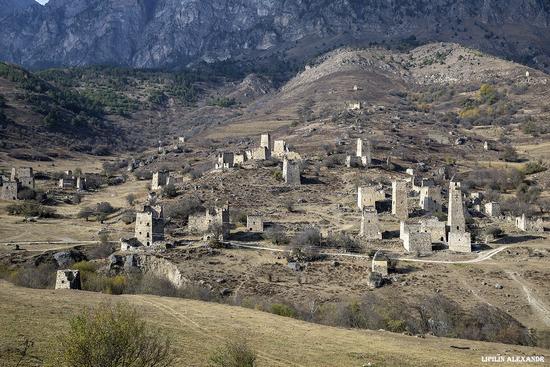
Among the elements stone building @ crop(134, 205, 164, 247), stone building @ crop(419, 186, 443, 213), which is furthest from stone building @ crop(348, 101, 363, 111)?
stone building @ crop(134, 205, 164, 247)

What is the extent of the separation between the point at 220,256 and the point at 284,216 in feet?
42.2

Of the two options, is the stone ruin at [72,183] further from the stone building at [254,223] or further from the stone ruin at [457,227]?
the stone ruin at [457,227]

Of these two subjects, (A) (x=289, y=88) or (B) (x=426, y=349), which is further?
(A) (x=289, y=88)

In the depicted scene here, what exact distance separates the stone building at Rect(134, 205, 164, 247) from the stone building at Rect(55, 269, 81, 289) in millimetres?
14305

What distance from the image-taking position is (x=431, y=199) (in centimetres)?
5903

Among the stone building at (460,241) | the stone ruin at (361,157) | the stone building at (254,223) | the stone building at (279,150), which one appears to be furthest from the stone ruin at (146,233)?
the stone ruin at (361,157)

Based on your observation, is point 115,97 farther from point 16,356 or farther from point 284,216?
point 16,356

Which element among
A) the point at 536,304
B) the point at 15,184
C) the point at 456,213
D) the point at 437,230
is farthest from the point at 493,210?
the point at 15,184

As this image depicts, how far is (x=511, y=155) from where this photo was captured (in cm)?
9131

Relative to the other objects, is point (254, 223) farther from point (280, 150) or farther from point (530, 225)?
Result: point (280, 150)

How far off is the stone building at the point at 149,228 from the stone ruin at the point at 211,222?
3639 mm

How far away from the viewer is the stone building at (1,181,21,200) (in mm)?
70125

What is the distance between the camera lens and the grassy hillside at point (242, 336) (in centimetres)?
2325

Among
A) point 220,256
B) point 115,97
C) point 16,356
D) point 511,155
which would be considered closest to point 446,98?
point 511,155
